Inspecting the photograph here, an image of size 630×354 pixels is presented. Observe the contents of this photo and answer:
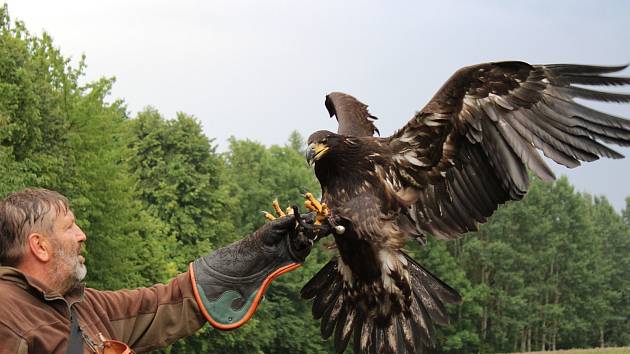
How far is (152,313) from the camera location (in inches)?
158

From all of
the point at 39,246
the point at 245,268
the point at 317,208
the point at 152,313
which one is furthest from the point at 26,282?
the point at 317,208

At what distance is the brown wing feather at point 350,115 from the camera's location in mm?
6670

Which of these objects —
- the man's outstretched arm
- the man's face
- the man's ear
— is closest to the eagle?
the man's outstretched arm

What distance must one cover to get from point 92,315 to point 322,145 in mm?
2439

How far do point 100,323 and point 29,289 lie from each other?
501mm

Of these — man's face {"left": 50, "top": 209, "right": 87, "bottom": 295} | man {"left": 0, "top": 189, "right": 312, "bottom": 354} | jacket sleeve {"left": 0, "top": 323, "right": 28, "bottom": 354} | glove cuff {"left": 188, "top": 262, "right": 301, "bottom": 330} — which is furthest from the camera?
glove cuff {"left": 188, "top": 262, "right": 301, "bottom": 330}

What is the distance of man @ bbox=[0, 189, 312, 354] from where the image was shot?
3.23 meters

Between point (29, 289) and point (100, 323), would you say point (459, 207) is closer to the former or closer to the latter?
point (100, 323)

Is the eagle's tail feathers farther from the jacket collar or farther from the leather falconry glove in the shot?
the jacket collar

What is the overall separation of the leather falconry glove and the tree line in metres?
7.63

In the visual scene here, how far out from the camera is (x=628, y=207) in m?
65.6

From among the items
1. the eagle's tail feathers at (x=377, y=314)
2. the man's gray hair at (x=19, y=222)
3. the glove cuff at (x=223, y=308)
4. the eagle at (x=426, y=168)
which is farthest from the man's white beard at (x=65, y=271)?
the eagle's tail feathers at (x=377, y=314)

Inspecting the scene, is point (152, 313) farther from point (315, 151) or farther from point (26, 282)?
point (315, 151)

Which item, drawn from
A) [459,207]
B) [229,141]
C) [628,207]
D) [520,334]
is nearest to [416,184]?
[459,207]
